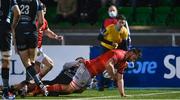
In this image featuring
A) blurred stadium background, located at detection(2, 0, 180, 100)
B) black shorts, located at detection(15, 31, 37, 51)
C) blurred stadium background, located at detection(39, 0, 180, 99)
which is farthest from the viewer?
blurred stadium background, located at detection(39, 0, 180, 99)

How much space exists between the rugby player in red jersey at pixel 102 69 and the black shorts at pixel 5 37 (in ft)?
7.62

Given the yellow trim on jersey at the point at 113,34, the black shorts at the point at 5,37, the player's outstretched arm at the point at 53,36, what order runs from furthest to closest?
the yellow trim on jersey at the point at 113,34 → the player's outstretched arm at the point at 53,36 → the black shorts at the point at 5,37

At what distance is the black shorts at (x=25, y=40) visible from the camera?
15.2 meters

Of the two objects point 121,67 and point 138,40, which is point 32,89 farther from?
point 138,40

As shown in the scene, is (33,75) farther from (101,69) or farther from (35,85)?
(101,69)

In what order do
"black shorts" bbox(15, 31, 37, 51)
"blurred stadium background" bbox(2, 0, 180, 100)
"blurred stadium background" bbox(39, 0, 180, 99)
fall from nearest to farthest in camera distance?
"black shorts" bbox(15, 31, 37, 51)
"blurred stadium background" bbox(2, 0, 180, 100)
"blurred stadium background" bbox(39, 0, 180, 99)

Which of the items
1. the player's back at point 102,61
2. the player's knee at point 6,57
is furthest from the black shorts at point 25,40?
the player's knee at point 6,57

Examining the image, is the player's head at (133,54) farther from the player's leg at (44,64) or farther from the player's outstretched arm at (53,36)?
the player's leg at (44,64)

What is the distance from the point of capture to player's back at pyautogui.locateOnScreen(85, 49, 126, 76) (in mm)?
15344

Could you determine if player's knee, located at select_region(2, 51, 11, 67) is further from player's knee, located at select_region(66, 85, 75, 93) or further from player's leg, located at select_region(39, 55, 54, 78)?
player's leg, located at select_region(39, 55, 54, 78)

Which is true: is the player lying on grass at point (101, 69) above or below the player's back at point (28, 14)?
below

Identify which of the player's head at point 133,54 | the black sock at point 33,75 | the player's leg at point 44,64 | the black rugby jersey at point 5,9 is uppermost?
the black rugby jersey at point 5,9

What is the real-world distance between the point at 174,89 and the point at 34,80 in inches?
197

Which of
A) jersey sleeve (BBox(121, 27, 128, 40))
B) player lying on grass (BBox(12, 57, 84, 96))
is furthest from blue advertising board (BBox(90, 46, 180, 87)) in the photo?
player lying on grass (BBox(12, 57, 84, 96))
